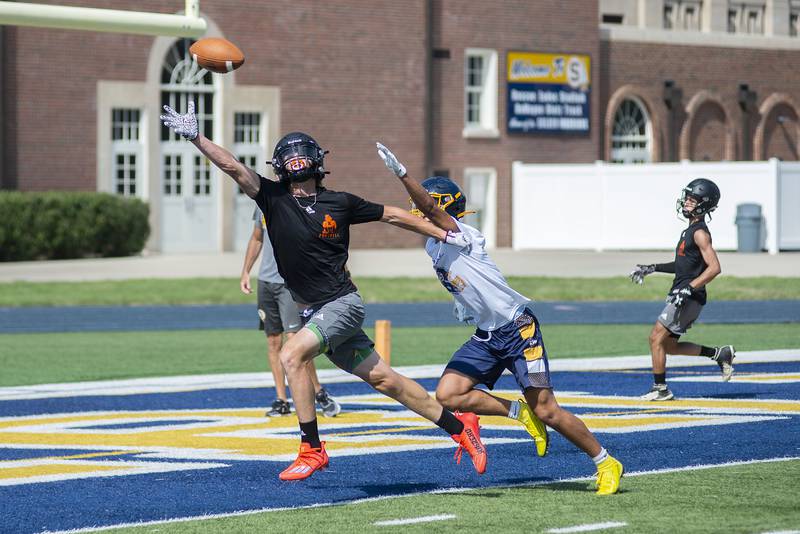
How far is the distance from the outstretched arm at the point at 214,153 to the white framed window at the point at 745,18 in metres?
50.9

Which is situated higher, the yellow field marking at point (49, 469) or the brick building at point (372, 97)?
the brick building at point (372, 97)

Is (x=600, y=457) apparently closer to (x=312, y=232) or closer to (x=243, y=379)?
(x=312, y=232)

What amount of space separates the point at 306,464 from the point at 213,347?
11.1 metres

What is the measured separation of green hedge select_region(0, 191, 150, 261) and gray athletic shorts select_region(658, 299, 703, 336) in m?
25.4

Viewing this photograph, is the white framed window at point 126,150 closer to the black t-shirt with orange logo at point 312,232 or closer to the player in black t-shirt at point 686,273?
the player in black t-shirt at point 686,273

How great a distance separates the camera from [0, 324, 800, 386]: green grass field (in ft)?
56.6

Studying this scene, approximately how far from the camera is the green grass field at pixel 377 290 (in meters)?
28.5

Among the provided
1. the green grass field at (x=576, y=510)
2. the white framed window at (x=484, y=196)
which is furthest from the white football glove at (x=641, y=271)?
the white framed window at (x=484, y=196)

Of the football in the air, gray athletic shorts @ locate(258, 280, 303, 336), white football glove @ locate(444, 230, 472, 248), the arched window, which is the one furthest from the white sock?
the arched window

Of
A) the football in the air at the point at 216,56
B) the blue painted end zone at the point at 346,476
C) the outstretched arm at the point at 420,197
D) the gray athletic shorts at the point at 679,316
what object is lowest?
the blue painted end zone at the point at 346,476

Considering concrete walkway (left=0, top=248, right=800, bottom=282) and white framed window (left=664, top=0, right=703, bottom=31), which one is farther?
white framed window (left=664, top=0, right=703, bottom=31)

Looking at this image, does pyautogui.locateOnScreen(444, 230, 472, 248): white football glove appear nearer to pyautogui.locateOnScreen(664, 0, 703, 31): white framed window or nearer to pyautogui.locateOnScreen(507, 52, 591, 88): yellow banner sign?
pyautogui.locateOnScreen(507, 52, 591, 88): yellow banner sign

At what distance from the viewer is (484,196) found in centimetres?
4762

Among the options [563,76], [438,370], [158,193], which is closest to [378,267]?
[158,193]
